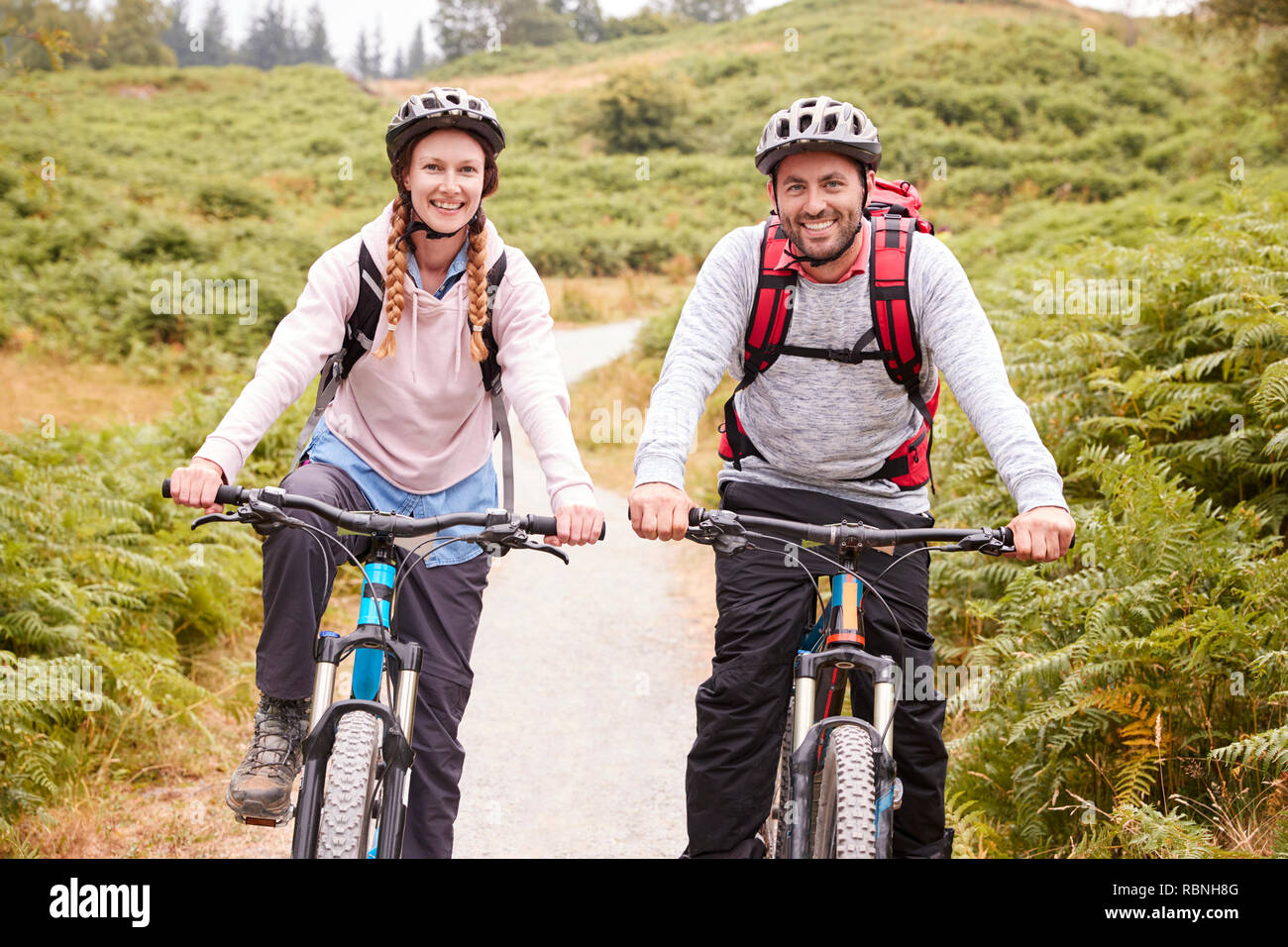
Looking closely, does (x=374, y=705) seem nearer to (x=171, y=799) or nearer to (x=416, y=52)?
(x=171, y=799)

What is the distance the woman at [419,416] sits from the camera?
3.38 meters

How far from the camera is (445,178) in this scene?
3.65 m

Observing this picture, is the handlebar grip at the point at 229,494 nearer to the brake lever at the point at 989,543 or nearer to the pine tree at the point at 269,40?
the brake lever at the point at 989,543

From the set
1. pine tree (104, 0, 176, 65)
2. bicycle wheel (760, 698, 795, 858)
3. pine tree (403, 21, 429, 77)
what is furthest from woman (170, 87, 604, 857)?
pine tree (403, 21, 429, 77)

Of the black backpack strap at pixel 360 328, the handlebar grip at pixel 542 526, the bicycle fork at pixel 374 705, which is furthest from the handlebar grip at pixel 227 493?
the handlebar grip at pixel 542 526

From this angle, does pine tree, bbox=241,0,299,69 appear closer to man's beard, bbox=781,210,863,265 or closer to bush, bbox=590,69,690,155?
bush, bbox=590,69,690,155

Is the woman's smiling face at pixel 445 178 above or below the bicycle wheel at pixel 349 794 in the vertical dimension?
above

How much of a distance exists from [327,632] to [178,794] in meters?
3.16

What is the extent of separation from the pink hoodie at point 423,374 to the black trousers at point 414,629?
218 mm

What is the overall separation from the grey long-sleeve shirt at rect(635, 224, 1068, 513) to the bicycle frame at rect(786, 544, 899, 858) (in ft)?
1.72

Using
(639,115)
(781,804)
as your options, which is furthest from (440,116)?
(639,115)

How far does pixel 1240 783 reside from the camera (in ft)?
14.0
